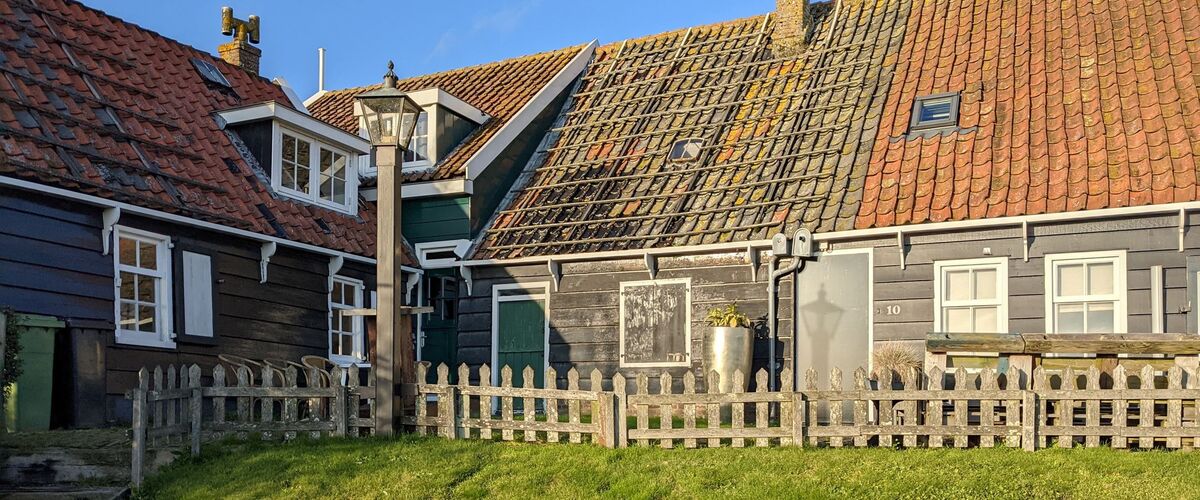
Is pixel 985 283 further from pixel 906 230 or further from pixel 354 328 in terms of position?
pixel 354 328

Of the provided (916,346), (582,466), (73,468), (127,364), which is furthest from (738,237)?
(73,468)

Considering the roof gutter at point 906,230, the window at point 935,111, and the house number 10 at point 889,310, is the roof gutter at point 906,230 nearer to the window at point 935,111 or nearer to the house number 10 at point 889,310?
the house number 10 at point 889,310

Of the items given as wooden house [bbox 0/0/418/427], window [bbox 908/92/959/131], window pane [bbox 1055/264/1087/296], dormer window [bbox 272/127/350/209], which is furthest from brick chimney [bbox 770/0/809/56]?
dormer window [bbox 272/127/350/209]

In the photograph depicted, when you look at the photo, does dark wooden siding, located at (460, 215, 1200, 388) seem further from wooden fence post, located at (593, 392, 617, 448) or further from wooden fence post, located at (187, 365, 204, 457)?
wooden fence post, located at (187, 365, 204, 457)

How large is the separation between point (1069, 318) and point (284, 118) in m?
11.4

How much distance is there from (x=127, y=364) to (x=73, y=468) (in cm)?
331

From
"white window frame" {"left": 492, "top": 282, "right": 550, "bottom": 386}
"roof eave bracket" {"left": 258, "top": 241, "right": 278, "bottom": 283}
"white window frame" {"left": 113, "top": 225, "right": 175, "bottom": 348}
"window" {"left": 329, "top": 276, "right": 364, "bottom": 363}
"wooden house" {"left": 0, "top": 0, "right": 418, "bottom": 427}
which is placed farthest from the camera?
"white window frame" {"left": 492, "top": 282, "right": 550, "bottom": 386}

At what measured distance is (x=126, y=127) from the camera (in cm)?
1769

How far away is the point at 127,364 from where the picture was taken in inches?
641

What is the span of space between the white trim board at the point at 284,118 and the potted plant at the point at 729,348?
6.68m

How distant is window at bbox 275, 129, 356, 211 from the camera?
65.7 ft

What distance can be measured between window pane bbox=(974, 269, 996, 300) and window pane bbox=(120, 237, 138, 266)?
35.9ft

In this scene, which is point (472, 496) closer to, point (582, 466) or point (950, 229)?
point (582, 466)

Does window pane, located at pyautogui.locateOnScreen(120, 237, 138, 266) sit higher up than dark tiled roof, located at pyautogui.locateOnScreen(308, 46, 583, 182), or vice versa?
dark tiled roof, located at pyautogui.locateOnScreen(308, 46, 583, 182)
